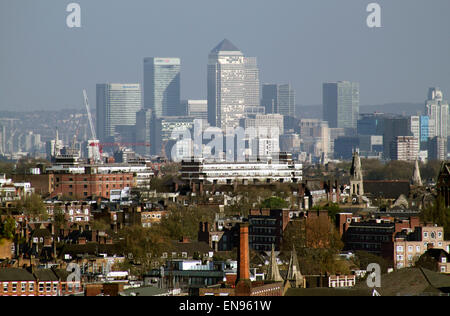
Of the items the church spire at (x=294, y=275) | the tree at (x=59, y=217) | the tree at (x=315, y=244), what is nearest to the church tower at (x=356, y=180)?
the tree at (x=59, y=217)

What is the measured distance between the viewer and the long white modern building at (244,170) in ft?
423

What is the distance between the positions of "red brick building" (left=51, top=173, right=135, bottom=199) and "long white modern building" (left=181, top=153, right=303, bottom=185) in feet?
37.4

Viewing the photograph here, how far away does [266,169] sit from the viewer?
13950 cm

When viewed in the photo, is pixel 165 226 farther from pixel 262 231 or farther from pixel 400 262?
pixel 400 262

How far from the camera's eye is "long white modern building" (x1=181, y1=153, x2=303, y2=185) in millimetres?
128875

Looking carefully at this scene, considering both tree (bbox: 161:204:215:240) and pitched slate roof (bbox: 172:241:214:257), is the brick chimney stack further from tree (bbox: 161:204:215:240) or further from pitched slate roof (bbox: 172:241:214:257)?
tree (bbox: 161:204:215:240)

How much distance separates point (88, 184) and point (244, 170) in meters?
29.6

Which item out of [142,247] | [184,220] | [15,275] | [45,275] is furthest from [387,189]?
[15,275]

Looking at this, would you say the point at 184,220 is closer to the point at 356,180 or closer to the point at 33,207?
the point at 33,207

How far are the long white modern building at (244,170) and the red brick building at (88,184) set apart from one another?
1140 cm

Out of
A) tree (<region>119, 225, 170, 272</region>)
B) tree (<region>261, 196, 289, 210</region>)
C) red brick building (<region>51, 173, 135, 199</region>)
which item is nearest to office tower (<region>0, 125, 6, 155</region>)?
red brick building (<region>51, 173, 135, 199</region>)

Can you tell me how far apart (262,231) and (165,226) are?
14.2 ft
